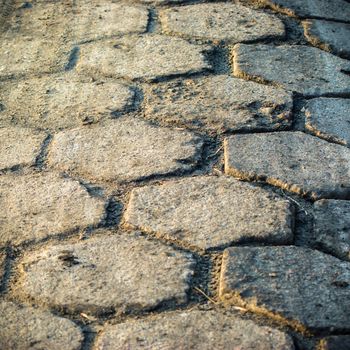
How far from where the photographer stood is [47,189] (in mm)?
1884

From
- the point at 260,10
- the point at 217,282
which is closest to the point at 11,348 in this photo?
the point at 217,282

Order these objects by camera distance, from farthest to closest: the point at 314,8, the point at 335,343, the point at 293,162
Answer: the point at 314,8, the point at 293,162, the point at 335,343

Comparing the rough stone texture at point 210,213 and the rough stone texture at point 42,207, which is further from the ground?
the rough stone texture at point 210,213

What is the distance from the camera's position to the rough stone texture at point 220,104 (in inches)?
83.0

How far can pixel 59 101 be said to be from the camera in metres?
2.28

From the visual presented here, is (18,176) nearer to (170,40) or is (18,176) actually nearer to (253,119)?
(253,119)

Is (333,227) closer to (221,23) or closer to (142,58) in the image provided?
(142,58)

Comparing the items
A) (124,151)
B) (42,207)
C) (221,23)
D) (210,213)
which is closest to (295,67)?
(221,23)

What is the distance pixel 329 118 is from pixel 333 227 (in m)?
0.49

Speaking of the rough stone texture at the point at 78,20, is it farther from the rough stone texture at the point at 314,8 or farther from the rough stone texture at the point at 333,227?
the rough stone texture at the point at 333,227

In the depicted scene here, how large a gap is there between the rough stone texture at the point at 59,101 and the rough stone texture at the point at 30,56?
7cm

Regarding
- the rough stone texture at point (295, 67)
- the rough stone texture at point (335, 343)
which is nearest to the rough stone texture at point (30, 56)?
the rough stone texture at point (295, 67)

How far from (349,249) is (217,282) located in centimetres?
29

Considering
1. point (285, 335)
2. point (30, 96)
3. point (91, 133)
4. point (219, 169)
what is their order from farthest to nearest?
1. point (30, 96)
2. point (91, 133)
3. point (219, 169)
4. point (285, 335)
